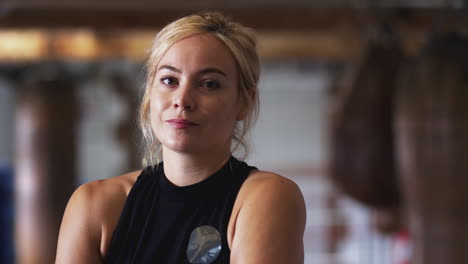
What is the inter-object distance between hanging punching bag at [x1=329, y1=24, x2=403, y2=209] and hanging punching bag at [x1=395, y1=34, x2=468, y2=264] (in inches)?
20.9

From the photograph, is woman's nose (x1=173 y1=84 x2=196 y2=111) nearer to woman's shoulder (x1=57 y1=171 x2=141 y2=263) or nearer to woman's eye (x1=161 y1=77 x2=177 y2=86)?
woman's eye (x1=161 y1=77 x2=177 y2=86)

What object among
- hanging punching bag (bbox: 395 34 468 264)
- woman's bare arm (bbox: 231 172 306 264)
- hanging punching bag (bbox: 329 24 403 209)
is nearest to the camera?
woman's bare arm (bbox: 231 172 306 264)

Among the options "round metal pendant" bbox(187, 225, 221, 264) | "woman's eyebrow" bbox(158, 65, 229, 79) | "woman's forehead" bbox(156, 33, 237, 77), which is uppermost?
"woman's forehead" bbox(156, 33, 237, 77)

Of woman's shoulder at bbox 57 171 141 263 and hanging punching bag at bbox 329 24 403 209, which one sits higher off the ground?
hanging punching bag at bbox 329 24 403 209

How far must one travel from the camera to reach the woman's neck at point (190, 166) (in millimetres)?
758

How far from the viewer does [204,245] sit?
28.7 inches

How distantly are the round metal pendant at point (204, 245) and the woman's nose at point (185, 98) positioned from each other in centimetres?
10

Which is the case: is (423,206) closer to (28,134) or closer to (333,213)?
(28,134)

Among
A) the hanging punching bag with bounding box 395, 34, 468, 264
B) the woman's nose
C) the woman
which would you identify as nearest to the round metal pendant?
the woman

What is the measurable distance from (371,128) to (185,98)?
1.66m

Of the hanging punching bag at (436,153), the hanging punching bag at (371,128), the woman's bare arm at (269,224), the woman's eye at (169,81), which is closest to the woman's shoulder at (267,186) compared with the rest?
the woman's bare arm at (269,224)

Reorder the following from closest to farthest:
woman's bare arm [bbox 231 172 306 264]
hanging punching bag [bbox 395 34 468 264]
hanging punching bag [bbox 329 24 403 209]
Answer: woman's bare arm [bbox 231 172 306 264], hanging punching bag [bbox 395 34 468 264], hanging punching bag [bbox 329 24 403 209]

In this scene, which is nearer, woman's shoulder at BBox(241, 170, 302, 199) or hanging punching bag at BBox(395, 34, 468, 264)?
woman's shoulder at BBox(241, 170, 302, 199)

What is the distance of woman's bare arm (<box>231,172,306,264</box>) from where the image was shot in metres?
0.71
